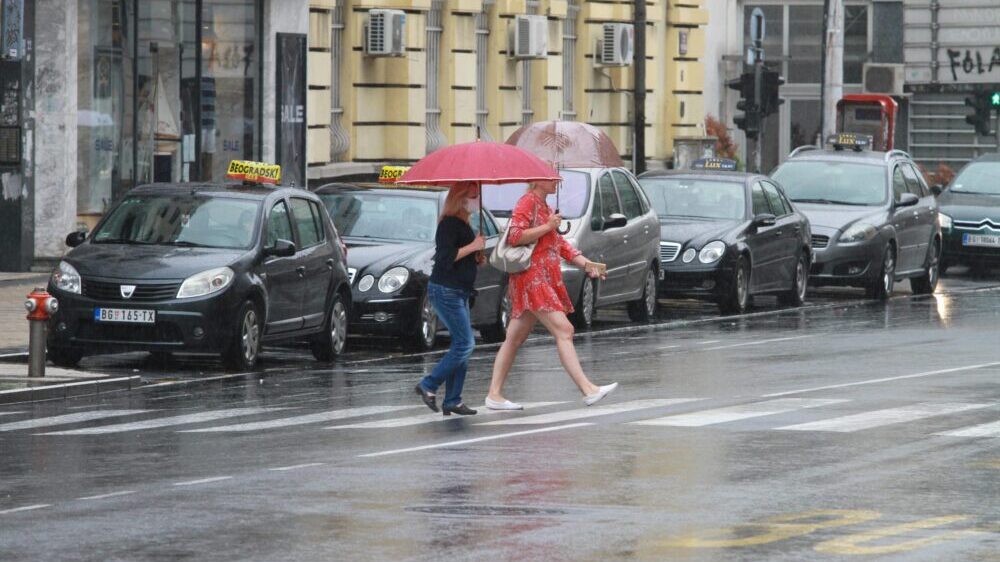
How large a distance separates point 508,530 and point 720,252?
1635 cm

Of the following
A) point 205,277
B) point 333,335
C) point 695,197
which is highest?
point 695,197

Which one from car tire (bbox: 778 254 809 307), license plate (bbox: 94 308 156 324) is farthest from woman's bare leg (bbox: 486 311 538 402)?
car tire (bbox: 778 254 809 307)

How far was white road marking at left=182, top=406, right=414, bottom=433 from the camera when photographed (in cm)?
1373

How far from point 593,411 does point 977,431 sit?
2475mm

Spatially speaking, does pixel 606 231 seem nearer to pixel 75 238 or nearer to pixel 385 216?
pixel 385 216

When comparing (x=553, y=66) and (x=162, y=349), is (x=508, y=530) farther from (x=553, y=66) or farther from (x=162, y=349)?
(x=553, y=66)

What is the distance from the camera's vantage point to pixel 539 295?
14.6m

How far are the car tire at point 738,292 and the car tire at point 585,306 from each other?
251cm

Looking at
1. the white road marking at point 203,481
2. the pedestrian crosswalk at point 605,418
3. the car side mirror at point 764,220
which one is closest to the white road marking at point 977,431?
the pedestrian crosswalk at point 605,418

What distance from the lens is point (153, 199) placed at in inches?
750

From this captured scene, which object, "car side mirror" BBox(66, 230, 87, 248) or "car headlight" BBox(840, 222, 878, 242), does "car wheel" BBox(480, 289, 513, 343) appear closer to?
"car side mirror" BBox(66, 230, 87, 248)

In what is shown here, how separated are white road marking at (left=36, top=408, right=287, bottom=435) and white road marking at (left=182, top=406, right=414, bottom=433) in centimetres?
40

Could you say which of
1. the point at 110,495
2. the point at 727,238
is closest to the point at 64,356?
the point at 110,495

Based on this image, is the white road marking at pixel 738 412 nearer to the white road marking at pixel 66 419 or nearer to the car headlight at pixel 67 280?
the white road marking at pixel 66 419
